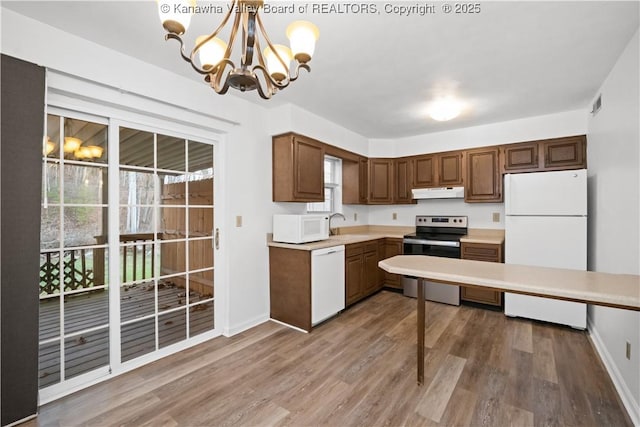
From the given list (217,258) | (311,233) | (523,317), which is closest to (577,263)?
(523,317)

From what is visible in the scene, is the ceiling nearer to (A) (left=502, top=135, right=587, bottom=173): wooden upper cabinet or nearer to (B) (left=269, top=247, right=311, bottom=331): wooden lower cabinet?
(A) (left=502, top=135, right=587, bottom=173): wooden upper cabinet

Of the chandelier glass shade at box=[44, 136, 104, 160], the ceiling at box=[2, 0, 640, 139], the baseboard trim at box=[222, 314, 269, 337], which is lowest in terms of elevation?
the baseboard trim at box=[222, 314, 269, 337]

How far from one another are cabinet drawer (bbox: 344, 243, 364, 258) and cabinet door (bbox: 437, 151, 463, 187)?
1.58m

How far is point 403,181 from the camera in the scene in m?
4.59

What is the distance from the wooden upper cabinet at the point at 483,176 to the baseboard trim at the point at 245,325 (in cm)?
316

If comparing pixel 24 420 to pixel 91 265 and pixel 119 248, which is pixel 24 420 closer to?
pixel 91 265

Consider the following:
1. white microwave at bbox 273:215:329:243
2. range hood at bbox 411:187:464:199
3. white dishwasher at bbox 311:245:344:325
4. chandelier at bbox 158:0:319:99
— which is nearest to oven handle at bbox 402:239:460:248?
range hood at bbox 411:187:464:199

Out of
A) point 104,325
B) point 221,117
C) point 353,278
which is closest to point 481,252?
point 353,278

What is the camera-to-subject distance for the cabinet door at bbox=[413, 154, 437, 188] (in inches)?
169

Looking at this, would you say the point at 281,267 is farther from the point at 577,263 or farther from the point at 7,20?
the point at 577,263

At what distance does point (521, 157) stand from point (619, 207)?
1677mm

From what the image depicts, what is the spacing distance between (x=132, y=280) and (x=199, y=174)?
3.62ft

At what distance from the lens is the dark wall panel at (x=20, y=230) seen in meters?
1.61

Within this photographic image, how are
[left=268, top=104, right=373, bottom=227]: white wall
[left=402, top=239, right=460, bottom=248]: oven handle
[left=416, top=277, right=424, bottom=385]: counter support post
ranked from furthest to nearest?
[left=402, top=239, right=460, bottom=248]: oven handle → [left=268, top=104, right=373, bottom=227]: white wall → [left=416, top=277, right=424, bottom=385]: counter support post
